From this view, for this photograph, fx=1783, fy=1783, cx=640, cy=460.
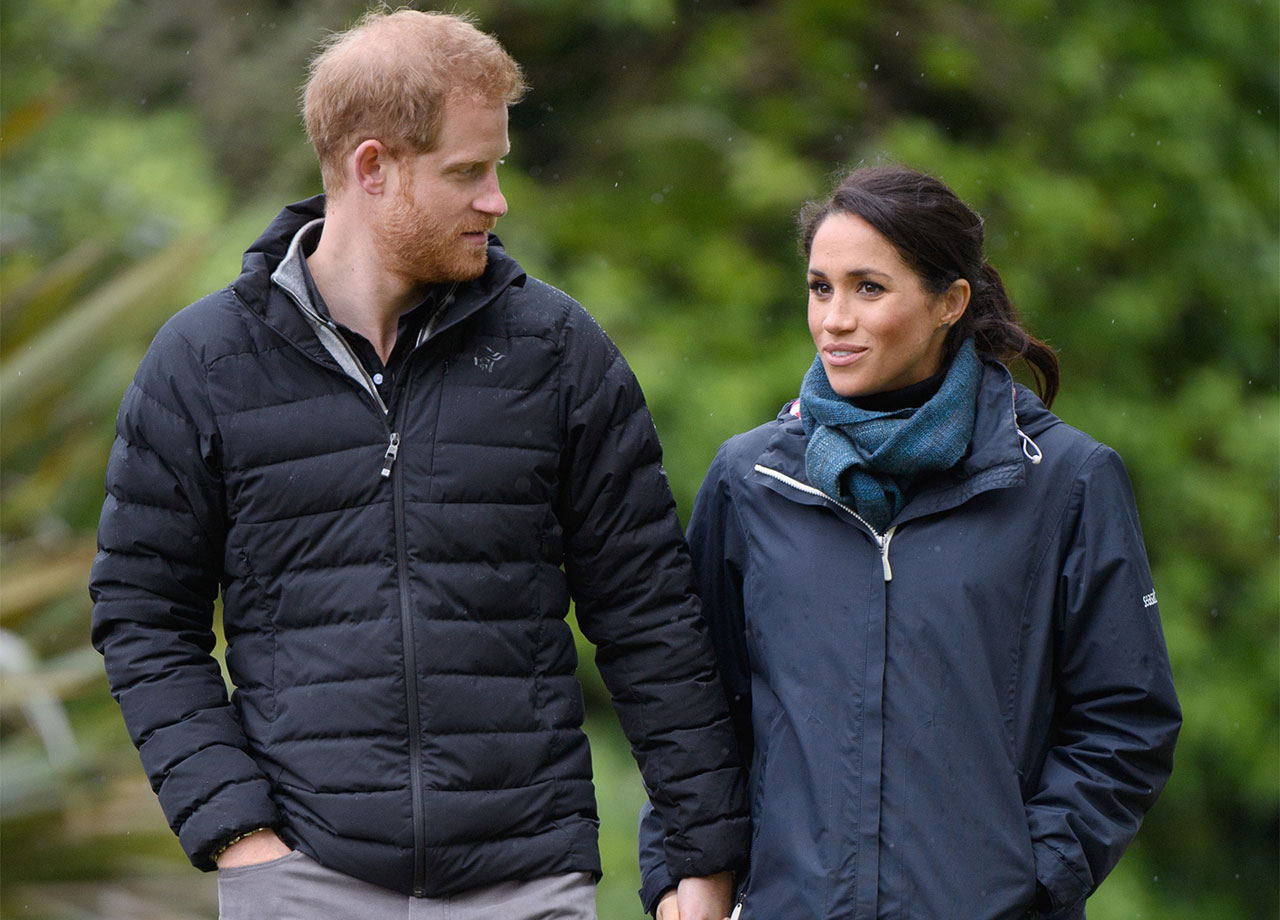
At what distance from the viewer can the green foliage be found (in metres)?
7.06

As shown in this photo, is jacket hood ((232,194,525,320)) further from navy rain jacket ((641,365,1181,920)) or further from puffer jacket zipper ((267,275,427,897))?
navy rain jacket ((641,365,1181,920))

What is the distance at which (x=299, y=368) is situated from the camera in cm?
257

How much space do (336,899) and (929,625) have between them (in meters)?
0.92

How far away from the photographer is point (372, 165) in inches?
101

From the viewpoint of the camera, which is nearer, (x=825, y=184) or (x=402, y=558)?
(x=402, y=558)

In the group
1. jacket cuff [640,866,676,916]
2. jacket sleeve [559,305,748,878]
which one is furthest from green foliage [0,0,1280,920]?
jacket sleeve [559,305,748,878]

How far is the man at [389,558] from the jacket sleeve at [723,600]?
155 mm

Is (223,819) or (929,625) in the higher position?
(929,625)

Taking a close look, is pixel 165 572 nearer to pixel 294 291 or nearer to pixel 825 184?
pixel 294 291

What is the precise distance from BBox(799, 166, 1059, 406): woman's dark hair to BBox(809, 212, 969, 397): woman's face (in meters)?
0.02

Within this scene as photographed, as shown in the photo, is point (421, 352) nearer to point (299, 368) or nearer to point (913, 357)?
point (299, 368)

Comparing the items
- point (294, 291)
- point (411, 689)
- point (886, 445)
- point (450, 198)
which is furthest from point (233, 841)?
point (886, 445)

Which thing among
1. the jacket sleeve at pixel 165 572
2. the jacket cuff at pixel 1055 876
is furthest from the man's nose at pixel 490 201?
the jacket cuff at pixel 1055 876

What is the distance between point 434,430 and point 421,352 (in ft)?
0.40
